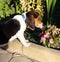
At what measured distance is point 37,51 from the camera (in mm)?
5367

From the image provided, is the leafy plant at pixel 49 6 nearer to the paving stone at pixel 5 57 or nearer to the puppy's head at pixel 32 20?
the puppy's head at pixel 32 20

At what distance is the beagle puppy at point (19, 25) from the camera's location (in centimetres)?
546

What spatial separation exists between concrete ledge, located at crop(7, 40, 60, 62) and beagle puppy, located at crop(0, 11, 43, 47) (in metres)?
0.15

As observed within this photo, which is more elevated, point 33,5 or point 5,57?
point 33,5

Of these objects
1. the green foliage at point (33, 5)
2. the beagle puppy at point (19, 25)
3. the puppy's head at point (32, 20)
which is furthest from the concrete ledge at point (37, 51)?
the green foliage at point (33, 5)

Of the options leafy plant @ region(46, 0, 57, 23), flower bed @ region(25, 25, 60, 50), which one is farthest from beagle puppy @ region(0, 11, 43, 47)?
leafy plant @ region(46, 0, 57, 23)

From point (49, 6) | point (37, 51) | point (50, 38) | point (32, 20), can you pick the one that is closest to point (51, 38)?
point (50, 38)

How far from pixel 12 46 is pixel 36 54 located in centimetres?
76

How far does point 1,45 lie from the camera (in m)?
5.87

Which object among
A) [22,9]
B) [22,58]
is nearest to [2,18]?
[22,9]

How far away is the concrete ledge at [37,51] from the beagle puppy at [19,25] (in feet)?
0.48

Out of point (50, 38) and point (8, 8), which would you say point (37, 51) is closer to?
point (50, 38)

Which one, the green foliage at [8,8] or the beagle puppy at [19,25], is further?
the green foliage at [8,8]

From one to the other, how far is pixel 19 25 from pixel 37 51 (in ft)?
2.25
